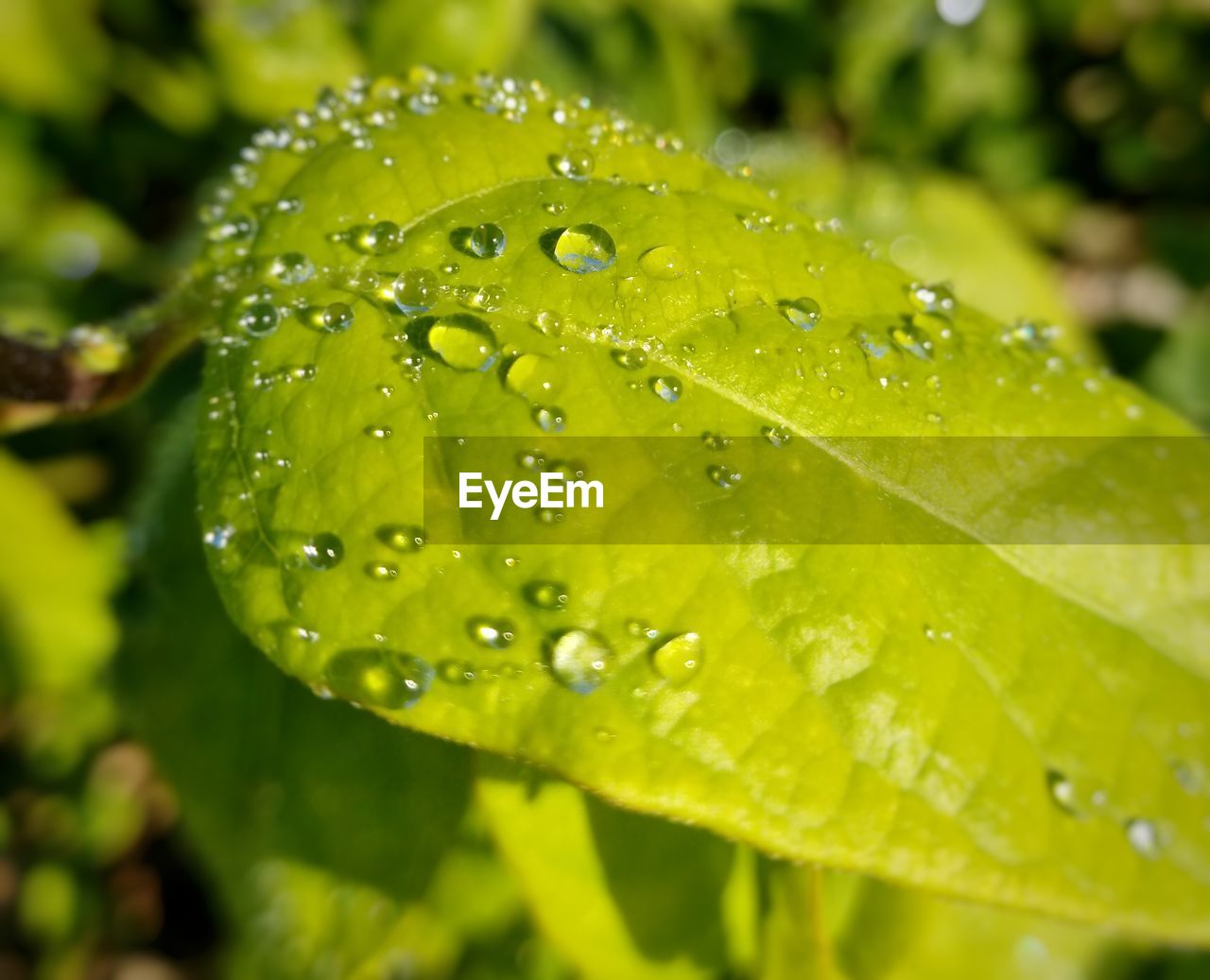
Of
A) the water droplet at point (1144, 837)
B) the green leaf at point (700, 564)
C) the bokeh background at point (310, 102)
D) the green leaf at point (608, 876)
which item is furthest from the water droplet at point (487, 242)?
the bokeh background at point (310, 102)

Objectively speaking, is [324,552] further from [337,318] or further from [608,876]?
[608,876]

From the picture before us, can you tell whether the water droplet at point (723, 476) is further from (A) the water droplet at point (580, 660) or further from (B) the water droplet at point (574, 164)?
(B) the water droplet at point (574, 164)

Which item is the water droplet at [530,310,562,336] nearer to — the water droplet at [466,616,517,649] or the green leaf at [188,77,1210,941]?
the green leaf at [188,77,1210,941]

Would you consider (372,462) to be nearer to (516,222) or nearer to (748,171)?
(516,222)

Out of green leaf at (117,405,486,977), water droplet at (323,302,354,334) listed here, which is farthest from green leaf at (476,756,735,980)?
water droplet at (323,302,354,334)

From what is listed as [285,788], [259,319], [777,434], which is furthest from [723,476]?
[285,788]
